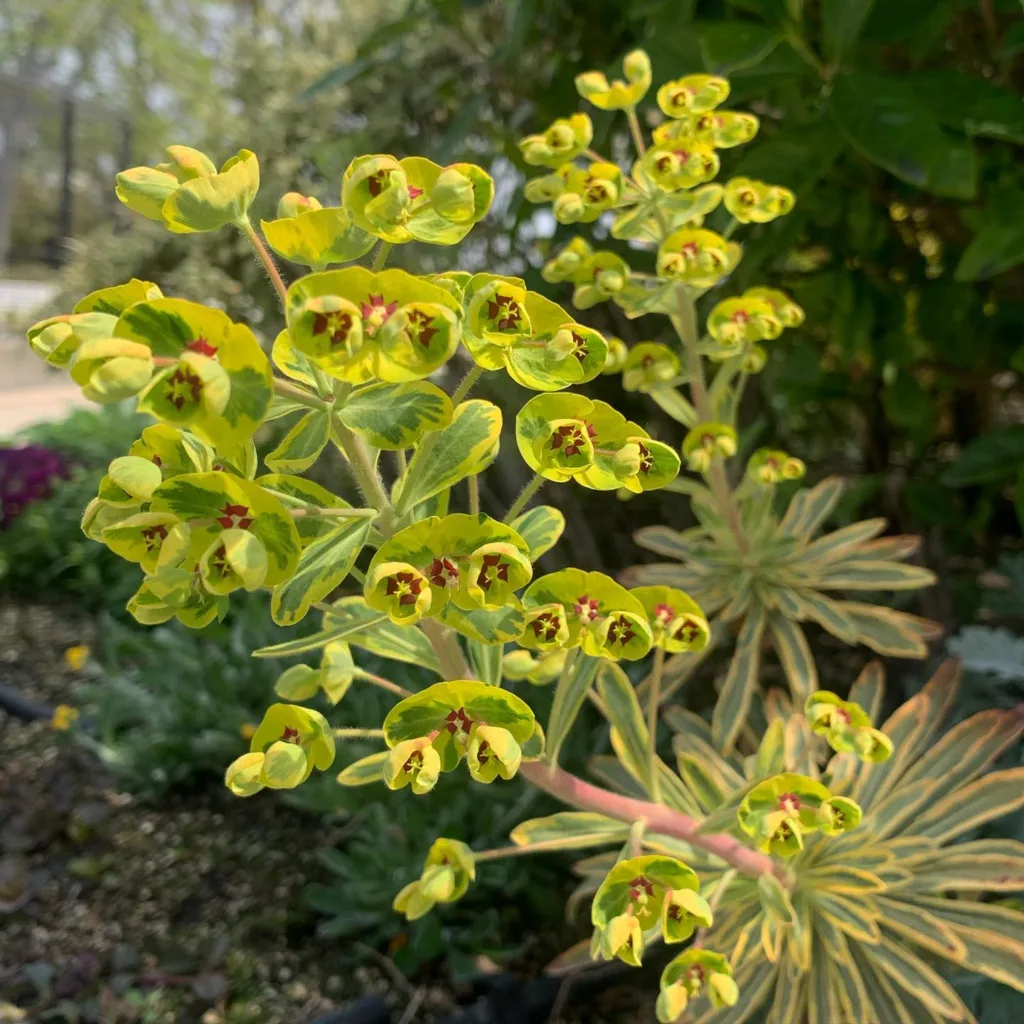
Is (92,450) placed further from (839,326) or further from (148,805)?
(839,326)

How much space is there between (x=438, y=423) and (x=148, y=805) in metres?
1.48

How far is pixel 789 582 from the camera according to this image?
3.35 feet

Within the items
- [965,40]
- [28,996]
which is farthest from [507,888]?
[965,40]

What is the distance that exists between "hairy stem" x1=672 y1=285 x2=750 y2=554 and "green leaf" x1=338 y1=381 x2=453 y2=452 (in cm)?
48

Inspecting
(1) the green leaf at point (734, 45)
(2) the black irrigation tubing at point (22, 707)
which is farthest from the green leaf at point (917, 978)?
(2) the black irrigation tubing at point (22, 707)

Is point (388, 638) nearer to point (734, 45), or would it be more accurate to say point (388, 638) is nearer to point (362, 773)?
point (362, 773)

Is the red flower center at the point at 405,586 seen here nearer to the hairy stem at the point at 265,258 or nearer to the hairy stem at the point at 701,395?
the hairy stem at the point at 265,258

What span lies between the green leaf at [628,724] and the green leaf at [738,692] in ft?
0.81

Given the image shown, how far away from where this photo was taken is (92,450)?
2996 mm

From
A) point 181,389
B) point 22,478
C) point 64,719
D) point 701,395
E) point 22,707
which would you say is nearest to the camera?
point 181,389

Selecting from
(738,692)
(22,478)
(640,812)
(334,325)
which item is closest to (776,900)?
(640,812)

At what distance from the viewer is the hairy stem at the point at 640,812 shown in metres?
0.60

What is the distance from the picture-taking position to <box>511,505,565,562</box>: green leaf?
542mm

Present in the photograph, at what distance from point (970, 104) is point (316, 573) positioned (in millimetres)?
799
